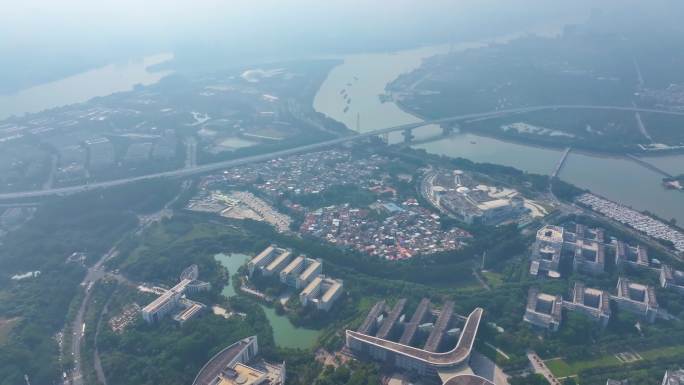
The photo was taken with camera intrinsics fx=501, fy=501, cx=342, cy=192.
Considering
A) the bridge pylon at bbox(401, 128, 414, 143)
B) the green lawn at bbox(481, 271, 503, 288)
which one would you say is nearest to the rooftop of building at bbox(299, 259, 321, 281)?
the green lawn at bbox(481, 271, 503, 288)

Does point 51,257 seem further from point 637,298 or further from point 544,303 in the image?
point 637,298

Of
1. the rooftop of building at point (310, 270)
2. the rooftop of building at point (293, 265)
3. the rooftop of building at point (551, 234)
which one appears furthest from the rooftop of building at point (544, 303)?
the rooftop of building at point (293, 265)

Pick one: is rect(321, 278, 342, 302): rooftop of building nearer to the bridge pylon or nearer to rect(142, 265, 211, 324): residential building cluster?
rect(142, 265, 211, 324): residential building cluster

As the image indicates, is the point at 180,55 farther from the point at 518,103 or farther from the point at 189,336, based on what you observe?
the point at 189,336

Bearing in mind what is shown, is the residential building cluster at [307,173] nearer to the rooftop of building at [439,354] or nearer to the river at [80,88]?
the rooftop of building at [439,354]

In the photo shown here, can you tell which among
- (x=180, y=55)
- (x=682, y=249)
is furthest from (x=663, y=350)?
(x=180, y=55)

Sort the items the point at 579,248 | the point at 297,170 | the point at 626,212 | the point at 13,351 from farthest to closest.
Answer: the point at 297,170, the point at 626,212, the point at 579,248, the point at 13,351
